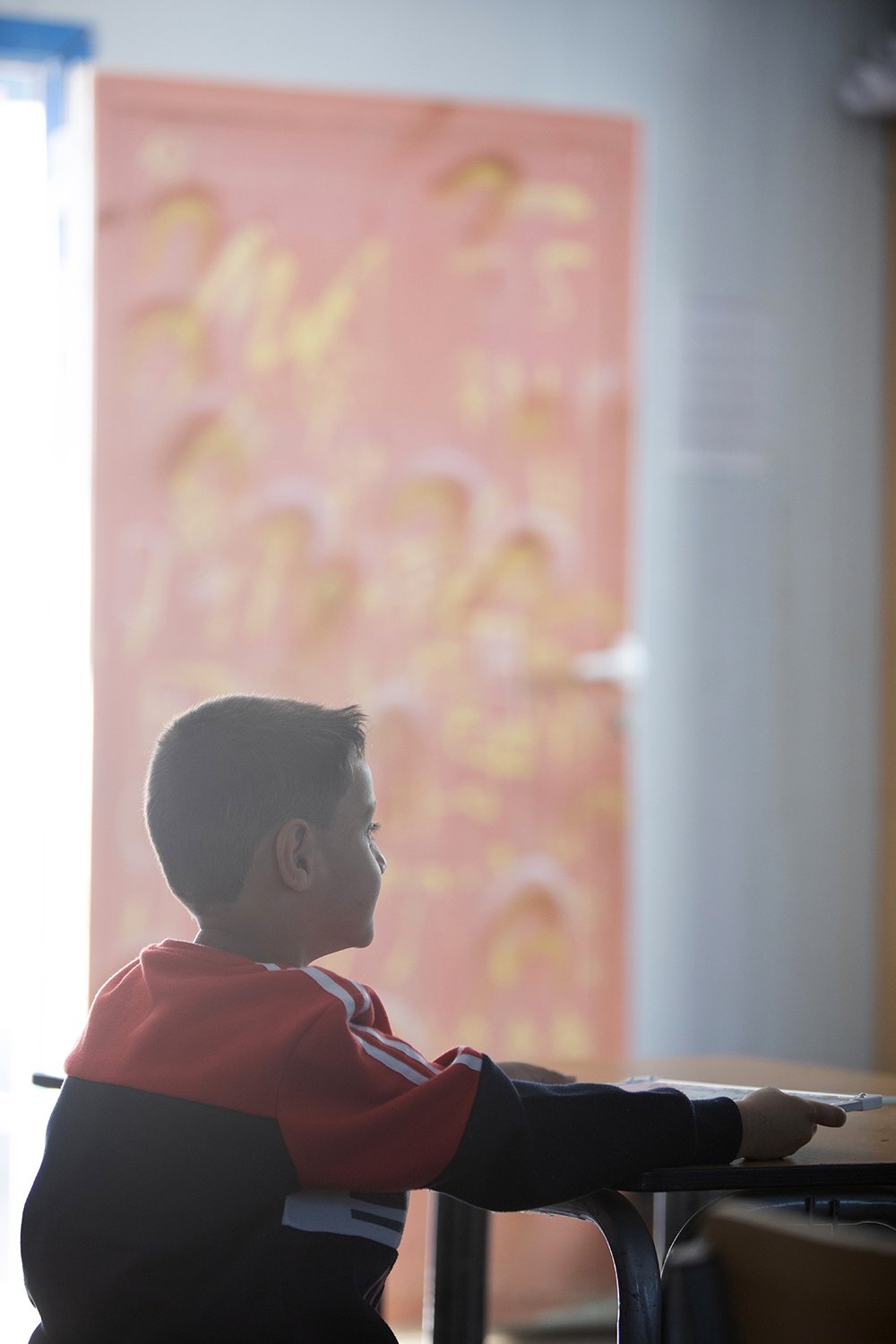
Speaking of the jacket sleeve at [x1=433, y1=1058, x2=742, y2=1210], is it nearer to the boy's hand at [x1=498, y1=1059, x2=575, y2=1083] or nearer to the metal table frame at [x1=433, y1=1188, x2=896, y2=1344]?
the metal table frame at [x1=433, y1=1188, x2=896, y2=1344]

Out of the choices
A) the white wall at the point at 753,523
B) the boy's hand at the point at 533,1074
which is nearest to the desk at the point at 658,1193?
the boy's hand at the point at 533,1074

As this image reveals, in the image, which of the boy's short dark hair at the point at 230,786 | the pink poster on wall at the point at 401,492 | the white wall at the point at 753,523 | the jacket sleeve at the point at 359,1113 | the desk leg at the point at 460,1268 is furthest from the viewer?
the white wall at the point at 753,523

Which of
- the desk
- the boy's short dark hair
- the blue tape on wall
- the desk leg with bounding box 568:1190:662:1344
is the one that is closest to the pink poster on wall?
the blue tape on wall

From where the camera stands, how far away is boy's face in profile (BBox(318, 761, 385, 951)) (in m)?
0.93

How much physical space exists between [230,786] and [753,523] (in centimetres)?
184

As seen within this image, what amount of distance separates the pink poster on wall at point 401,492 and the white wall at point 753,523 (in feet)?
0.65

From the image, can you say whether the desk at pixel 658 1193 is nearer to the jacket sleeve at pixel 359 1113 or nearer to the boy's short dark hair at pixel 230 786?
the jacket sleeve at pixel 359 1113

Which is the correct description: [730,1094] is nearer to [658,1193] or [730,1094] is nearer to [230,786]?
[658,1193]

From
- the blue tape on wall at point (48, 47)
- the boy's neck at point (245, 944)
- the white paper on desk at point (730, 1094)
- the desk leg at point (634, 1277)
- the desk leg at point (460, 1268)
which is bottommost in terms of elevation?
the desk leg at point (460, 1268)

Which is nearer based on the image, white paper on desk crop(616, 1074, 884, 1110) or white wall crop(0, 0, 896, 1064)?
white paper on desk crop(616, 1074, 884, 1110)

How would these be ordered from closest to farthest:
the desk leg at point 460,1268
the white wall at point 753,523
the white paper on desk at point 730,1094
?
1. the white paper on desk at point 730,1094
2. the desk leg at point 460,1268
3. the white wall at point 753,523

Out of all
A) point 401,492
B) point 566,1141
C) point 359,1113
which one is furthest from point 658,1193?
point 401,492

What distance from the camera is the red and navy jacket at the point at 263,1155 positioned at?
803mm

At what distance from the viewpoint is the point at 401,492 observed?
227cm
